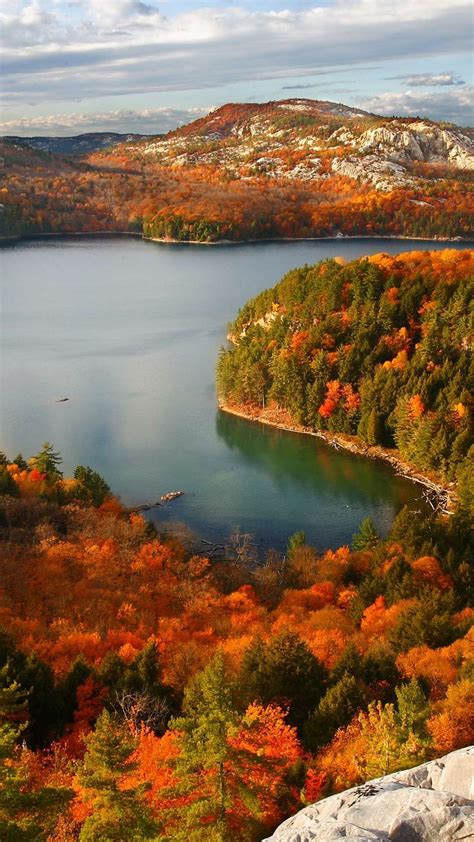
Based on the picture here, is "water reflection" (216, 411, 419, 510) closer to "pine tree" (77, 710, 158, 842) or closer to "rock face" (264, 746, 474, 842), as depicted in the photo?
"pine tree" (77, 710, 158, 842)

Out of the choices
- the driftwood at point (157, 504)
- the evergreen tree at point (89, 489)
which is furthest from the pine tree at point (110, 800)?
the driftwood at point (157, 504)

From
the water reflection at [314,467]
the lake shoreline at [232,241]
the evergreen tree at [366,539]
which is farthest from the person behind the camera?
the lake shoreline at [232,241]

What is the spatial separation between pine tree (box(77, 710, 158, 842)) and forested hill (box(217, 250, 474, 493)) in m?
37.6

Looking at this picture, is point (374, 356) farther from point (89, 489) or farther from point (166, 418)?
point (89, 489)

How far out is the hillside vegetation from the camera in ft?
47.5

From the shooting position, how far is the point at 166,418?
61.4m

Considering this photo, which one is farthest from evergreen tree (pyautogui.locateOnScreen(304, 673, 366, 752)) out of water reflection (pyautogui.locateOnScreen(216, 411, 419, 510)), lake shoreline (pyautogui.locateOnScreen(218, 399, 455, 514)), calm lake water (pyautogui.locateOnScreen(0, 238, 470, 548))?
water reflection (pyautogui.locateOnScreen(216, 411, 419, 510))

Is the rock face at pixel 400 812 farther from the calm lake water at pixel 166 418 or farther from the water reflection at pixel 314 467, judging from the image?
the water reflection at pixel 314 467

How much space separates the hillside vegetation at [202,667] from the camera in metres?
14.5

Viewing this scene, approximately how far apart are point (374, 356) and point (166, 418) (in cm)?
1810

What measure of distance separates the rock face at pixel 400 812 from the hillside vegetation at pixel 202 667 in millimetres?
4188

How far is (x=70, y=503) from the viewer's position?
41.1 m

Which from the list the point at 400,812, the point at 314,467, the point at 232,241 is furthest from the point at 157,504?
the point at 232,241

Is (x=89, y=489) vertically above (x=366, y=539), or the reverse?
(x=89, y=489)
